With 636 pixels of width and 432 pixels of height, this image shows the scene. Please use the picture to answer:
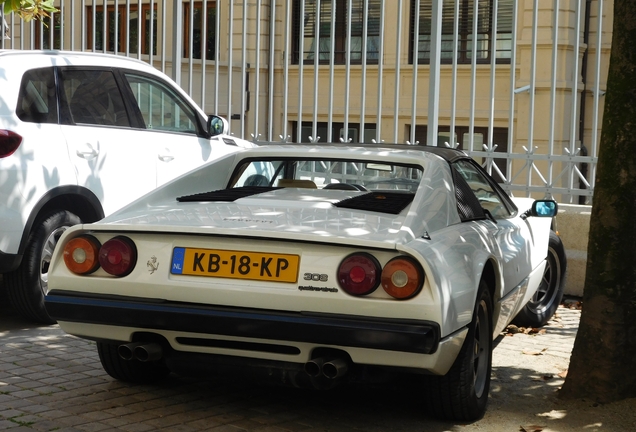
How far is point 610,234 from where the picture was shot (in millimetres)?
5355

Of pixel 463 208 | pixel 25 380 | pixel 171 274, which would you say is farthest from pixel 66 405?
pixel 463 208

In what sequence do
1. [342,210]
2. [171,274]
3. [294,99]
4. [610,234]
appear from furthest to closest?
1. [294,99]
2. [610,234]
3. [342,210]
4. [171,274]

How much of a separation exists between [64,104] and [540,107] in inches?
498

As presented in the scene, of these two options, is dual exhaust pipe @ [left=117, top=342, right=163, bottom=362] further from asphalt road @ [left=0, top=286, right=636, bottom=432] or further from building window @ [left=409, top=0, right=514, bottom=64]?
building window @ [left=409, top=0, right=514, bottom=64]

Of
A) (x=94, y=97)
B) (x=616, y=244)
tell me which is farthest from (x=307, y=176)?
(x=94, y=97)

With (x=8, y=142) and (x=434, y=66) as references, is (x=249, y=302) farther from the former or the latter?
(x=434, y=66)

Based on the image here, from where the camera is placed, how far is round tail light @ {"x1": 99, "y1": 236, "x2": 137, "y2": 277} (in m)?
4.74

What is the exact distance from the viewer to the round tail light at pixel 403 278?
4.38m

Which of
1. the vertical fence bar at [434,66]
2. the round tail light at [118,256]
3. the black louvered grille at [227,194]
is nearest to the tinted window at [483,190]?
the black louvered grille at [227,194]

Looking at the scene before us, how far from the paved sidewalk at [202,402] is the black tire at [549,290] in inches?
54.7

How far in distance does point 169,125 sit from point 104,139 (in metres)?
0.92

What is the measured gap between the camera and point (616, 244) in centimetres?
534

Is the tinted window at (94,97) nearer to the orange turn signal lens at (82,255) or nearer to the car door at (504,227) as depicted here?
the orange turn signal lens at (82,255)

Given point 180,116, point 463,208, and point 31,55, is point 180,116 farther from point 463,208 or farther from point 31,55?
point 463,208
